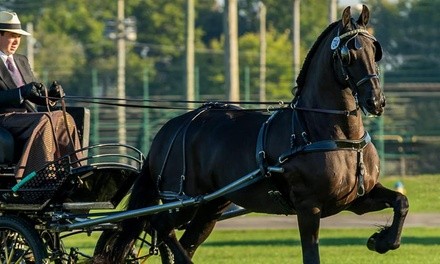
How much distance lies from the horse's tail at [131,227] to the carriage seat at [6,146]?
117 centimetres

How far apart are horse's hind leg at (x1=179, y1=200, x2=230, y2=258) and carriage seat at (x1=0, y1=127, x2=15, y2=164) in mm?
1833

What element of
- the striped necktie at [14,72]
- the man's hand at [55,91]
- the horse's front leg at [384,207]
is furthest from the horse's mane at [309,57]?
the striped necktie at [14,72]

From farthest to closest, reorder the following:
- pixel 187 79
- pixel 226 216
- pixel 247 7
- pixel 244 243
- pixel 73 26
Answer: pixel 247 7 → pixel 73 26 → pixel 187 79 → pixel 244 243 → pixel 226 216

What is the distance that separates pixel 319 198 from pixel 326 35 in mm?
1411

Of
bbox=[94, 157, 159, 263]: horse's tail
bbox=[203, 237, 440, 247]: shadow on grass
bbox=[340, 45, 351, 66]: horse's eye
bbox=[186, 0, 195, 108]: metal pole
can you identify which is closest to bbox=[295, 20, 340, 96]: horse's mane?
bbox=[340, 45, 351, 66]: horse's eye

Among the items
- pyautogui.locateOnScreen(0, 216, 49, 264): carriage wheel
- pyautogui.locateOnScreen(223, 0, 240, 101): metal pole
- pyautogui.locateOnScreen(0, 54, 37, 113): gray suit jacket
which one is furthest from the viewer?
pyautogui.locateOnScreen(223, 0, 240, 101): metal pole

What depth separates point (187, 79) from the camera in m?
41.5

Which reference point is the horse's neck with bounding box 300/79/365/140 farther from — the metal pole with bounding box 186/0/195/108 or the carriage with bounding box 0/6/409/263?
the metal pole with bounding box 186/0/195/108

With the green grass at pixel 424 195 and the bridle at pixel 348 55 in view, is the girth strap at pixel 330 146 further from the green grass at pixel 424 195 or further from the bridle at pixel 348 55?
the green grass at pixel 424 195

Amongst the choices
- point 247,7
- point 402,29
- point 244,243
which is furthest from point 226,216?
point 247,7

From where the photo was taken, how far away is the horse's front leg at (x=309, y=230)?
11.6 metres

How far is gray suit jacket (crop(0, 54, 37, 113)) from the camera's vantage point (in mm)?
13148

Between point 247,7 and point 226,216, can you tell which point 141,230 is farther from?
point 247,7

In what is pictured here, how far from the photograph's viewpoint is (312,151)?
11.6 meters
